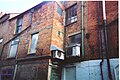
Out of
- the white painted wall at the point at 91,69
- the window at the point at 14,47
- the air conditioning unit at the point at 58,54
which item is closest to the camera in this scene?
the white painted wall at the point at 91,69

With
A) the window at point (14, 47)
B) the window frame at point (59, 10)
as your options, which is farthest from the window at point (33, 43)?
the window frame at point (59, 10)

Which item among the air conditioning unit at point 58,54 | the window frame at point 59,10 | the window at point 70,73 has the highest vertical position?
the window frame at point 59,10

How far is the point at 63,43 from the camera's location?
11680mm

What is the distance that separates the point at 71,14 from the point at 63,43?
2477 mm

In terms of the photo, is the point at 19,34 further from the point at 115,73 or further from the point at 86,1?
the point at 115,73

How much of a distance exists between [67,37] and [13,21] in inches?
253

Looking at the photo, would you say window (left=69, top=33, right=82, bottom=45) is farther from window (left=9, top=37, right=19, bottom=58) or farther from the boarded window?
window (left=9, top=37, right=19, bottom=58)

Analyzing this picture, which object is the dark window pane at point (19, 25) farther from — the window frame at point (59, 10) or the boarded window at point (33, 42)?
the window frame at point (59, 10)

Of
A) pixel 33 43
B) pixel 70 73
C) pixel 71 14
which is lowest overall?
pixel 70 73

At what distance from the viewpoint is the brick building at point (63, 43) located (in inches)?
365

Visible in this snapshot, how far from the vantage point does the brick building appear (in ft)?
30.5

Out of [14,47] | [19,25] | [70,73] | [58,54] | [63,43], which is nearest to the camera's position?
[58,54]

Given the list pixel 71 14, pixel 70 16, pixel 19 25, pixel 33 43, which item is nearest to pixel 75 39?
pixel 70 16

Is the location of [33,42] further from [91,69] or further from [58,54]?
[91,69]
